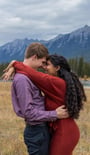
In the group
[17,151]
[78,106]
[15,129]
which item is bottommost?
[15,129]

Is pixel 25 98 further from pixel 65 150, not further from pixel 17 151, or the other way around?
pixel 17 151

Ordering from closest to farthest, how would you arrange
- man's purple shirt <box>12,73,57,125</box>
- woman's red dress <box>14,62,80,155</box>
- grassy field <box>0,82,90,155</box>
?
man's purple shirt <box>12,73,57,125</box>
woman's red dress <box>14,62,80,155</box>
grassy field <box>0,82,90,155</box>

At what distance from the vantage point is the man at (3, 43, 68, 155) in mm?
3475

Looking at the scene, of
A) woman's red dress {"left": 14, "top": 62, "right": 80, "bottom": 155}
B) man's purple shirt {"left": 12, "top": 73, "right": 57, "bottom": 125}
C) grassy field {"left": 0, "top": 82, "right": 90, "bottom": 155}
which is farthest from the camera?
grassy field {"left": 0, "top": 82, "right": 90, "bottom": 155}

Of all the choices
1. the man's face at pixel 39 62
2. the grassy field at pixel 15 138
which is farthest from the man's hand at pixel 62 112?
the grassy field at pixel 15 138

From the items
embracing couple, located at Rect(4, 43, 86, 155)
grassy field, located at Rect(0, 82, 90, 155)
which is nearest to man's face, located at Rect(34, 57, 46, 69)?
embracing couple, located at Rect(4, 43, 86, 155)

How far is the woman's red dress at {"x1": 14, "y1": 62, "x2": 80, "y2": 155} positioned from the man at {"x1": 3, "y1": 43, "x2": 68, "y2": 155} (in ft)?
0.18

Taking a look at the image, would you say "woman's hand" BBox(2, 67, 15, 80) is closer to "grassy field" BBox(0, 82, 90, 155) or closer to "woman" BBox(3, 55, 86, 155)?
"woman" BBox(3, 55, 86, 155)

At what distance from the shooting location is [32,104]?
3.52m

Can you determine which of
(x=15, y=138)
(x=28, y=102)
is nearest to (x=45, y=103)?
(x=28, y=102)

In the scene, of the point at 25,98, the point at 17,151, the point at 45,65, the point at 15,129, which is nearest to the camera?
the point at 25,98

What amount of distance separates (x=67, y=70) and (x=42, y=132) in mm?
638

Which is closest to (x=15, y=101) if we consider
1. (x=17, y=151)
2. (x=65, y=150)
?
(x=65, y=150)

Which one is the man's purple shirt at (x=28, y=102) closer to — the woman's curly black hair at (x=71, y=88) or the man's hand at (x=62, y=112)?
the man's hand at (x=62, y=112)
